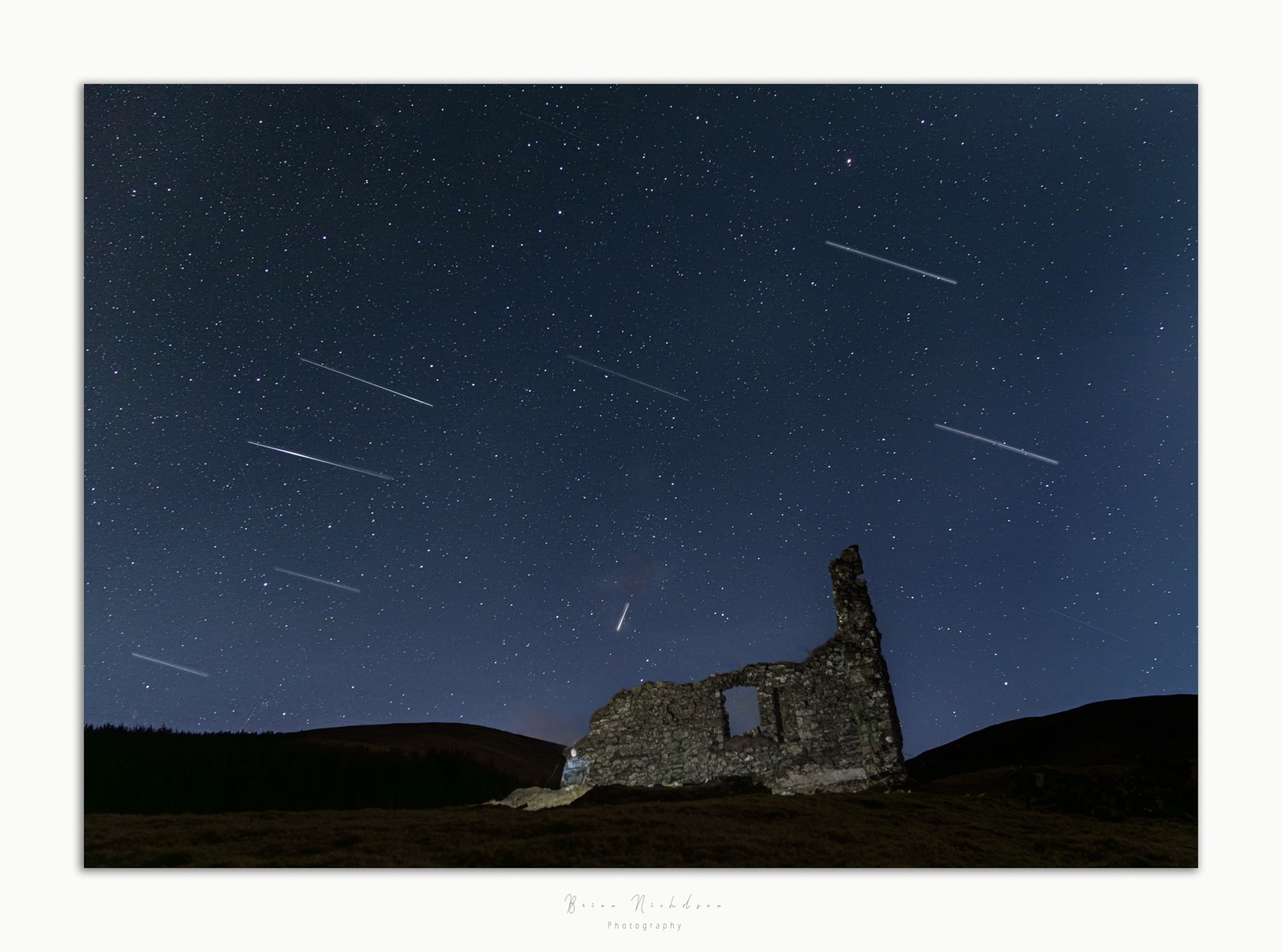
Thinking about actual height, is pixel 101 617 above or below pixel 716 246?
below

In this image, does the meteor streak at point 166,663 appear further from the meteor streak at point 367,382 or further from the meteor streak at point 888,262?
the meteor streak at point 888,262

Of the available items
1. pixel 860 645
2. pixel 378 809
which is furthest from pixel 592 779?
pixel 860 645

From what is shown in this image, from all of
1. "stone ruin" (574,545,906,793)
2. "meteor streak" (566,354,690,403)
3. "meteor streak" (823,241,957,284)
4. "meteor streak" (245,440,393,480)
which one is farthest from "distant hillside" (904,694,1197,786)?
"meteor streak" (245,440,393,480)

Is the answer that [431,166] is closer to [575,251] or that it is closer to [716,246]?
[575,251]

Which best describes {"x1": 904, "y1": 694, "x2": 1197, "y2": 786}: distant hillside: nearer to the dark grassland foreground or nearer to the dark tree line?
the dark grassland foreground

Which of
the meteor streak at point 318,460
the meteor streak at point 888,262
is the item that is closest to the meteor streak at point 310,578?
the meteor streak at point 318,460
